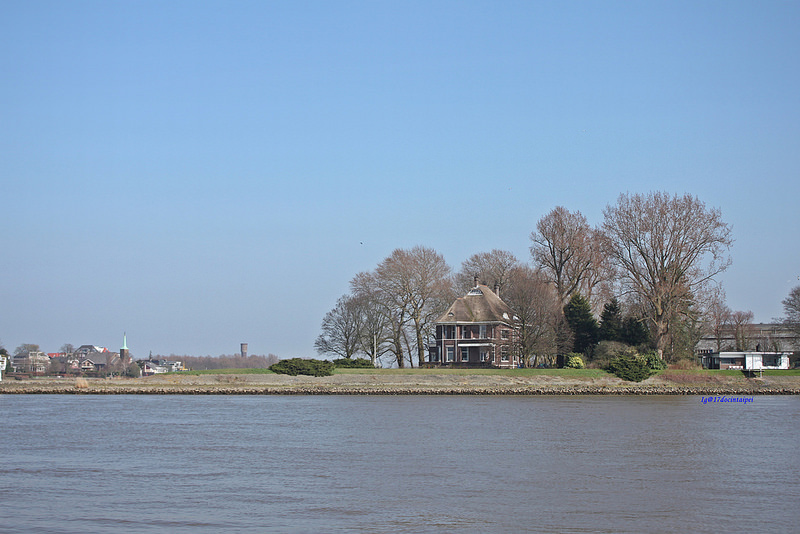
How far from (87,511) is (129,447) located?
10.5 meters

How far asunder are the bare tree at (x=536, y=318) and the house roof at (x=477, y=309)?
572 cm

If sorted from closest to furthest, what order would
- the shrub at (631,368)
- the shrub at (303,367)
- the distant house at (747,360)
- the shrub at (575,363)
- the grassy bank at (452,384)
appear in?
the grassy bank at (452,384)
the shrub at (631,368)
the shrub at (303,367)
the distant house at (747,360)
the shrub at (575,363)

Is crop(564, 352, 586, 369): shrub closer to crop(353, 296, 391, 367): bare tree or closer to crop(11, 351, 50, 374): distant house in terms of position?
crop(353, 296, 391, 367): bare tree

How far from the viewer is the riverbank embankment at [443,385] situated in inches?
2124

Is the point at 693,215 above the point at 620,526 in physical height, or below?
above

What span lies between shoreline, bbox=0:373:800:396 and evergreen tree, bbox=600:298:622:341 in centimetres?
593

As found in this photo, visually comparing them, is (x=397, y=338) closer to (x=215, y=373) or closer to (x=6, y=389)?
(x=215, y=373)

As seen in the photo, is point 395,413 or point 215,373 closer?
point 395,413

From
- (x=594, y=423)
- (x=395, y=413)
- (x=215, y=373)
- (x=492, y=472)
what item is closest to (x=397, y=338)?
(x=215, y=373)

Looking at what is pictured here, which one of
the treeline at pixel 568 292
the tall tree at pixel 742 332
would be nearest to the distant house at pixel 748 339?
the tall tree at pixel 742 332

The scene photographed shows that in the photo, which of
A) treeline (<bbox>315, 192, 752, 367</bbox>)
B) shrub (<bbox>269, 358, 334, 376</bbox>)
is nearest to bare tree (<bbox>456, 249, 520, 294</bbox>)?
treeline (<bbox>315, 192, 752, 367</bbox>)

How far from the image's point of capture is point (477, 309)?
2729 inches

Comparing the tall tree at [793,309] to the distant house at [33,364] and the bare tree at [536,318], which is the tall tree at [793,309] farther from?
the distant house at [33,364]

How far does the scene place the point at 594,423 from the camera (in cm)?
3158
